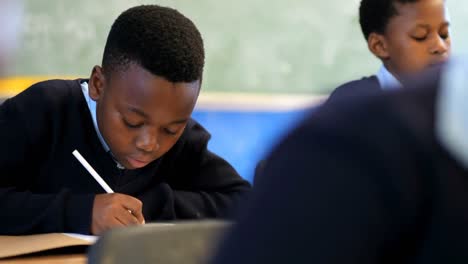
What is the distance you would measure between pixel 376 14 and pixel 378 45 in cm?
9

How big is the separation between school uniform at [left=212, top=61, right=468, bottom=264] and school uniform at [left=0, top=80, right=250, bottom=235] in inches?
48.2

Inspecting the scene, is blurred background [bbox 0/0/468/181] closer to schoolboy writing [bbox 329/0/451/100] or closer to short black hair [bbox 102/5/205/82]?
schoolboy writing [bbox 329/0/451/100]

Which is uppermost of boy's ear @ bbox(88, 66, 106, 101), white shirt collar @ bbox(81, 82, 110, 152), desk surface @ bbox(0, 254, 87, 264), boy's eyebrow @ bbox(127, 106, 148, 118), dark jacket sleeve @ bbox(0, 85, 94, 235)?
boy's ear @ bbox(88, 66, 106, 101)

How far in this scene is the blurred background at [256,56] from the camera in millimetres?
3012

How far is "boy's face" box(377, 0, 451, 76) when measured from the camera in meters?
2.13

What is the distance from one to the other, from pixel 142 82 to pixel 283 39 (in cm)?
183

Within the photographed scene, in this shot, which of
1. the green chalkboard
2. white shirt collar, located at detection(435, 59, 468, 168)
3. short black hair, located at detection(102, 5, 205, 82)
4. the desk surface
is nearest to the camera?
white shirt collar, located at detection(435, 59, 468, 168)

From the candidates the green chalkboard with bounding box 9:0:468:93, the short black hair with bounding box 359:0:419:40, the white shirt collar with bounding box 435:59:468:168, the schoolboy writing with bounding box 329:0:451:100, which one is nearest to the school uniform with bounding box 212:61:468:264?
the white shirt collar with bounding box 435:59:468:168

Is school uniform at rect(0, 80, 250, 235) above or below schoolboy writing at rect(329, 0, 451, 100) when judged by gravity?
below

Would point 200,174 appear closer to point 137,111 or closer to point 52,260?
point 137,111

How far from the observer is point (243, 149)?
10.7ft

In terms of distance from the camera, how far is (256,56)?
10.6 ft

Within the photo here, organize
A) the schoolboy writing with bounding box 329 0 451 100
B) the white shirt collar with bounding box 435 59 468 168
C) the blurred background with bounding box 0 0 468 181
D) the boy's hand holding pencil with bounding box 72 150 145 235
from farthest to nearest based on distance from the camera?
the blurred background with bounding box 0 0 468 181 → the schoolboy writing with bounding box 329 0 451 100 → the boy's hand holding pencil with bounding box 72 150 145 235 → the white shirt collar with bounding box 435 59 468 168

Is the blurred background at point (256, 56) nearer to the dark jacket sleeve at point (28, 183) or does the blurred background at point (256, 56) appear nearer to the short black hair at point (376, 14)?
the short black hair at point (376, 14)
